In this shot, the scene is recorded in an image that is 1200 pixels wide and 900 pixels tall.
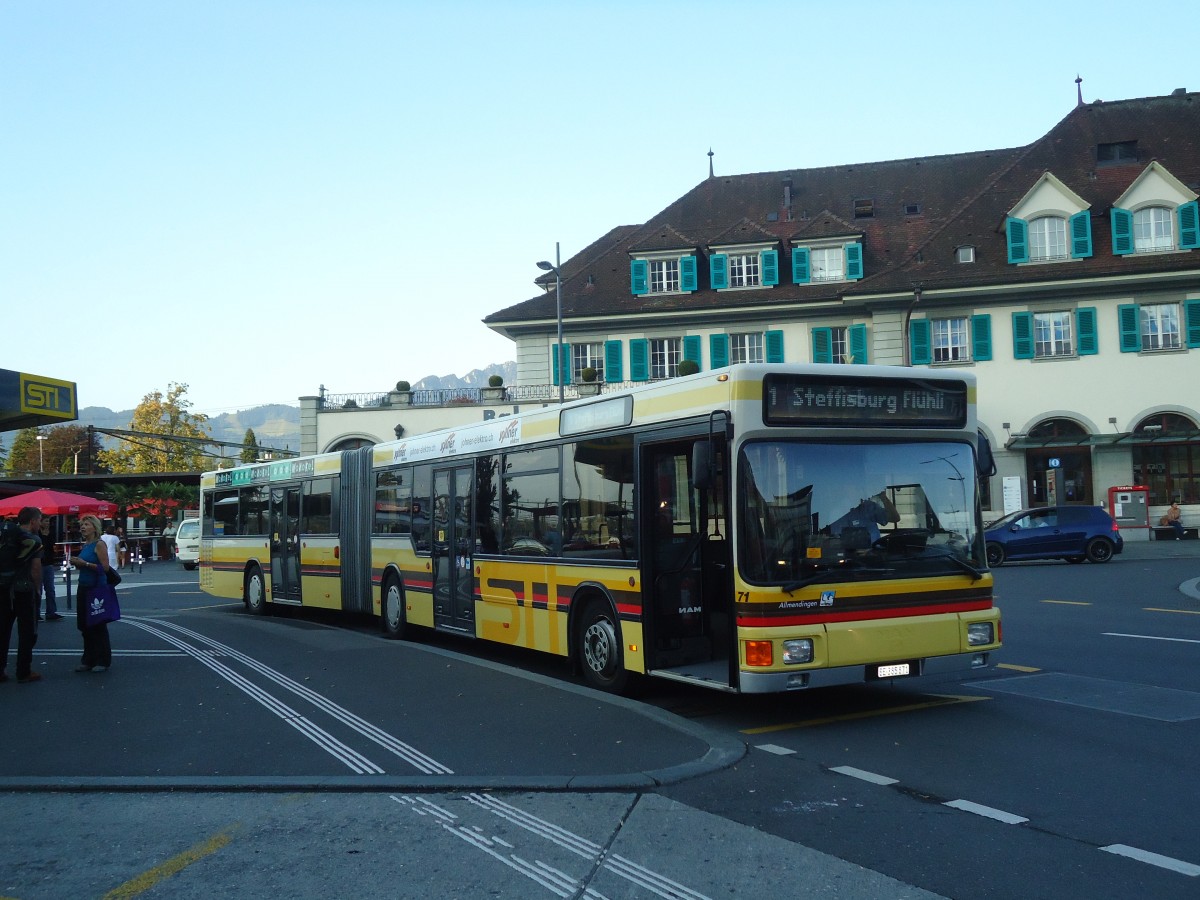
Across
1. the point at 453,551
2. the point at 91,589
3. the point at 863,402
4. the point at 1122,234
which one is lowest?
the point at 91,589

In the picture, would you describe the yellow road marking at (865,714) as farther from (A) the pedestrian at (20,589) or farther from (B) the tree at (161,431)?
(B) the tree at (161,431)

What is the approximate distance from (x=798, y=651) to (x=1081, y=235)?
119 feet

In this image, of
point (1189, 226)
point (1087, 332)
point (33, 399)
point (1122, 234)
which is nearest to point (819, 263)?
point (1087, 332)

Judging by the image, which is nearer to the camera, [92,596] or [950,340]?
[92,596]

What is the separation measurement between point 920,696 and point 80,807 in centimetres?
674

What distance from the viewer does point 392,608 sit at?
16.3 meters

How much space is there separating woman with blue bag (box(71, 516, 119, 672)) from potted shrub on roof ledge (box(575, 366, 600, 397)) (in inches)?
1212

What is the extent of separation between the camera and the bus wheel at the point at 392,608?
16.0 metres

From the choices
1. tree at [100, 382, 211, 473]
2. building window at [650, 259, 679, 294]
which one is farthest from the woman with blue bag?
tree at [100, 382, 211, 473]

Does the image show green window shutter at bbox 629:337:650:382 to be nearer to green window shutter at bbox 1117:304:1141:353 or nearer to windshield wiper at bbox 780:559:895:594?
green window shutter at bbox 1117:304:1141:353

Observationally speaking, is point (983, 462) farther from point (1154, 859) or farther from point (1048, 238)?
point (1048, 238)

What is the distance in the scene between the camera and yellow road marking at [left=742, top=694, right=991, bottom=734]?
8.93 m

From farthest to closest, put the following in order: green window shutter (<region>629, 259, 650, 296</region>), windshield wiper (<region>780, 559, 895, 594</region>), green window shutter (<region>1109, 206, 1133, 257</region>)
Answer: green window shutter (<region>629, 259, 650, 296</region>), green window shutter (<region>1109, 206, 1133, 257</region>), windshield wiper (<region>780, 559, 895, 594</region>)

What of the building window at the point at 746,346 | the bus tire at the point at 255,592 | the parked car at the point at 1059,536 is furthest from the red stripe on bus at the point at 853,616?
the building window at the point at 746,346
